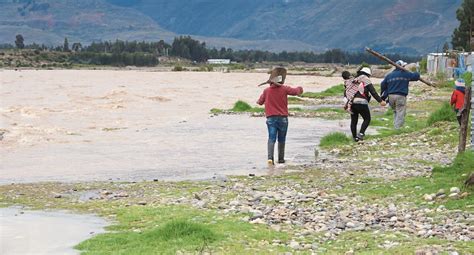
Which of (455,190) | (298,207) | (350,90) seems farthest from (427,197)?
→ (350,90)

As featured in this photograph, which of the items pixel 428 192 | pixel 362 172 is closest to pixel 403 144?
pixel 362 172

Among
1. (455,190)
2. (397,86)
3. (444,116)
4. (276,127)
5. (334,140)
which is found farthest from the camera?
(444,116)

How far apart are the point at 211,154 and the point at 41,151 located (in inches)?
224

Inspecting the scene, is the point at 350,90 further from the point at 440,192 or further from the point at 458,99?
the point at 440,192

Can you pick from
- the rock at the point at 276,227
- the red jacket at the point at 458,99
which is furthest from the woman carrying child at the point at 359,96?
the rock at the point at 276,227

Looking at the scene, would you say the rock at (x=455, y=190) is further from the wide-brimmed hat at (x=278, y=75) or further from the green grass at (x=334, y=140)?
the green grass at (x=334, y=140)

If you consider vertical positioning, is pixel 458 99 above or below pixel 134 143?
above

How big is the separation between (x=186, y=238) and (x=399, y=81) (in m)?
13.6

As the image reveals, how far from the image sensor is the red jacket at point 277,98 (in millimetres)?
18828

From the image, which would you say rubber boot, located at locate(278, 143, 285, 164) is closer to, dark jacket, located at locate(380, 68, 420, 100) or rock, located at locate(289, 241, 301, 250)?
dark jacket, located at locate(380, 68, 420, 100)

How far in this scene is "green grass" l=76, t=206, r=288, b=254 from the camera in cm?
1013

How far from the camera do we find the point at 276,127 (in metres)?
19.2

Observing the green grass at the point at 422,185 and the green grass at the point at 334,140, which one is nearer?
the green grass at the point at 422,185

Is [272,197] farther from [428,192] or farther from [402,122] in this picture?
[402,122]
